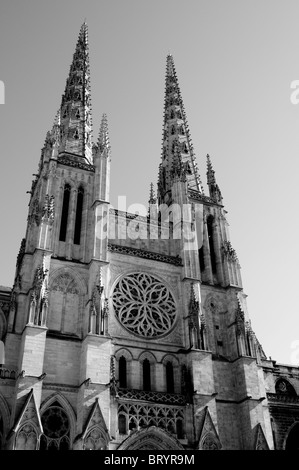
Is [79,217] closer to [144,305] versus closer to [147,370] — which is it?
[144,305]

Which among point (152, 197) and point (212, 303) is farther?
point (152, 197)

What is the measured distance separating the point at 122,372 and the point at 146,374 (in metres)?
1.31

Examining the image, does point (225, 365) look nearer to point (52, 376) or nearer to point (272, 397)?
point (272, 397)

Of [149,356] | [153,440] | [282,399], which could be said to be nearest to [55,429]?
[153,440]

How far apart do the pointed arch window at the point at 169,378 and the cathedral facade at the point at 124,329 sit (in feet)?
0.17

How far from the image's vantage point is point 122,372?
2323 cm

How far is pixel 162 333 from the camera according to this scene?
82.3 feet

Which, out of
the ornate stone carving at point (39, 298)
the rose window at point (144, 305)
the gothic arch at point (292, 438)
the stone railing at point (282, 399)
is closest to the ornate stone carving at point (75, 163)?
the rose window at point (144, 305)

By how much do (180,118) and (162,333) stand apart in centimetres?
1953

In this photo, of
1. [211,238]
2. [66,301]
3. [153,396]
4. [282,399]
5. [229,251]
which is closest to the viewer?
[153,396]

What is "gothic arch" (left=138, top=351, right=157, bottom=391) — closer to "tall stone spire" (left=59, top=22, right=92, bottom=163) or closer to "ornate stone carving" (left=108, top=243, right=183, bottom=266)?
"ornate stone carving" (left=108, top=243, right=183, bottom=266)

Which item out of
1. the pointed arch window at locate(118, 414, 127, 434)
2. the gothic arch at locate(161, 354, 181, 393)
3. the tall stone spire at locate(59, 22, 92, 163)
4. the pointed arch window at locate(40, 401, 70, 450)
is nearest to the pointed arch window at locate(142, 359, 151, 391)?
the gothic arch at locate(161, 354, 181, 393)

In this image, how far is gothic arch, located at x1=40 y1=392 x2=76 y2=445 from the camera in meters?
20.5
